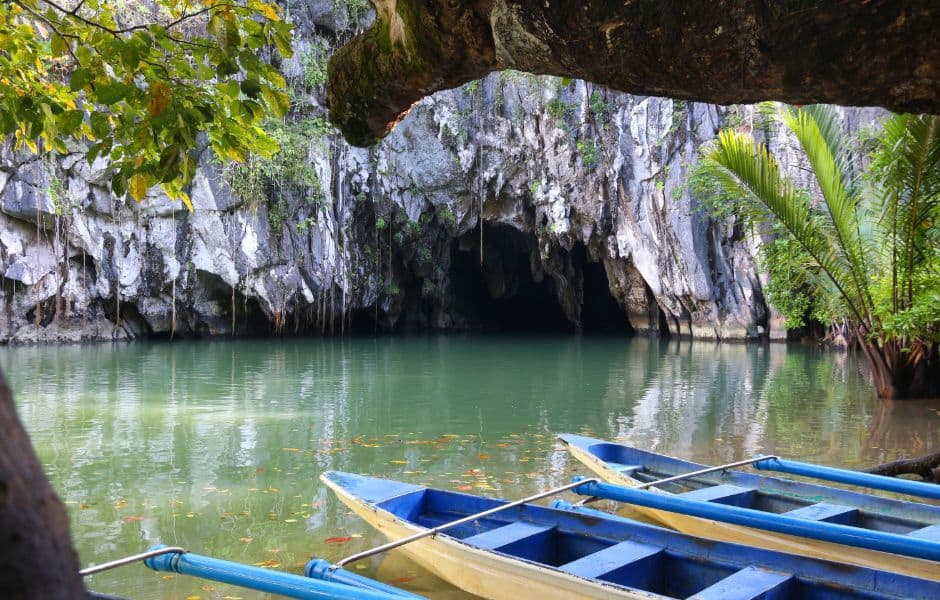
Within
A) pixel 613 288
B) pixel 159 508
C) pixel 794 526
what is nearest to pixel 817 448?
pixel 794 526

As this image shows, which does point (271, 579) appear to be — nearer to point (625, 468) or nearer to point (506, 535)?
point (506, 535)

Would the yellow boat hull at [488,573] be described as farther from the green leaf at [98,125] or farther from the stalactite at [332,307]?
the stalactite at [332,307]

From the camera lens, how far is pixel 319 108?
2475 centimetres

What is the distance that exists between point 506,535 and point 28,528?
3.44 meters

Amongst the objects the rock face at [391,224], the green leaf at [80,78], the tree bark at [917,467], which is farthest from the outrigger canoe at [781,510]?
the rock face at [391,224]

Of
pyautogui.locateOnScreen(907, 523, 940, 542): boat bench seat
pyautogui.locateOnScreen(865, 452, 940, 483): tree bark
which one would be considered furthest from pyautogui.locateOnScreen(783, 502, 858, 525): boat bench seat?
pyautogui.locateOnScreen(865, 452, 940, 483): tree bark

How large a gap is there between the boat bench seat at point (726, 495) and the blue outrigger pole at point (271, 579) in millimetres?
2292

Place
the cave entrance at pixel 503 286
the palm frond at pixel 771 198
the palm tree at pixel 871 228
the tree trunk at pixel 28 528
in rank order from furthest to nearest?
the cave entrance at pixel 503 286 < the palm frond at pixel 771 198 < the palm tree at pixel 871 228 < the tree trunk at pixel 28 528

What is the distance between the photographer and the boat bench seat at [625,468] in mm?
5363

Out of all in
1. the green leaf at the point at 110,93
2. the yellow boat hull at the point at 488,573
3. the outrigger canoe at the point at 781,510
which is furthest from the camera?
the outrigger canoe at the point at 781,510

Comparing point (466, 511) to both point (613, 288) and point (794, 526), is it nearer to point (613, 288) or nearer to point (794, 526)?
point (794, 526)

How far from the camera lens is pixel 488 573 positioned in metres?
3.65

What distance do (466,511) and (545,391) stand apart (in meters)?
7.80

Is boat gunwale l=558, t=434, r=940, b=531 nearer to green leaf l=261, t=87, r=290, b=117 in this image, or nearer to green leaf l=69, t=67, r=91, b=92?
green leaf l=261, t=87, r=290, b=117
